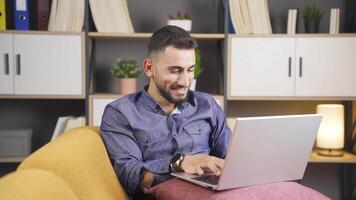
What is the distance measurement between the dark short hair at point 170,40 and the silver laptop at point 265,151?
51 centimetres

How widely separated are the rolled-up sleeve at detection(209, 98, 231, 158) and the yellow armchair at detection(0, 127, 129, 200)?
46cm

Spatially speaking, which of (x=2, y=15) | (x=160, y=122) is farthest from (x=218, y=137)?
(x=2, y=15)

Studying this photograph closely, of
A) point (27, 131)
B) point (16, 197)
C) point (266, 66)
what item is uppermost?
point (266, 66)

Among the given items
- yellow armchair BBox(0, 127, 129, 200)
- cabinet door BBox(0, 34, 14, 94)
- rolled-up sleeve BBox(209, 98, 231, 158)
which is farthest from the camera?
cabinet door BBox(0, 34, 14, 94)

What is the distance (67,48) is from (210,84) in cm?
95

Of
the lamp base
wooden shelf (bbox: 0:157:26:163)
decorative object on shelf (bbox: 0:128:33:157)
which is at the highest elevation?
decorative object on shelf (bbox: 0:128:33:157)

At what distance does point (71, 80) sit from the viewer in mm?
2557

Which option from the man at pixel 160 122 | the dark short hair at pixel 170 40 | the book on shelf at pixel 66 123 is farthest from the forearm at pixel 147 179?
the book on shelf at pixel 66 123

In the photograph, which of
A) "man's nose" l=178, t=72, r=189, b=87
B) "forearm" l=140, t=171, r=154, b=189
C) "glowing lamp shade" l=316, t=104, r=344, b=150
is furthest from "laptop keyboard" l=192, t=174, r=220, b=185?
"glowing lamp shade" l=316, t=104, r=344, b=150

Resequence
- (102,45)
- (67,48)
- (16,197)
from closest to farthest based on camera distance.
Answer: (16,197) < (67,48) < (102,45)

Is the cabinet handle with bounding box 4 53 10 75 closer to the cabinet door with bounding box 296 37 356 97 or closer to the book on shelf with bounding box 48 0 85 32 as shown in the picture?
the book on shelf with bounding box 48 0 85 32

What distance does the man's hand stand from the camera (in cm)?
136

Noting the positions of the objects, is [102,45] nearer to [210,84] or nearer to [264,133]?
[210,84]

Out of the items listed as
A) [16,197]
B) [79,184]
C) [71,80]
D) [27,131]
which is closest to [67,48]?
[71,80]
